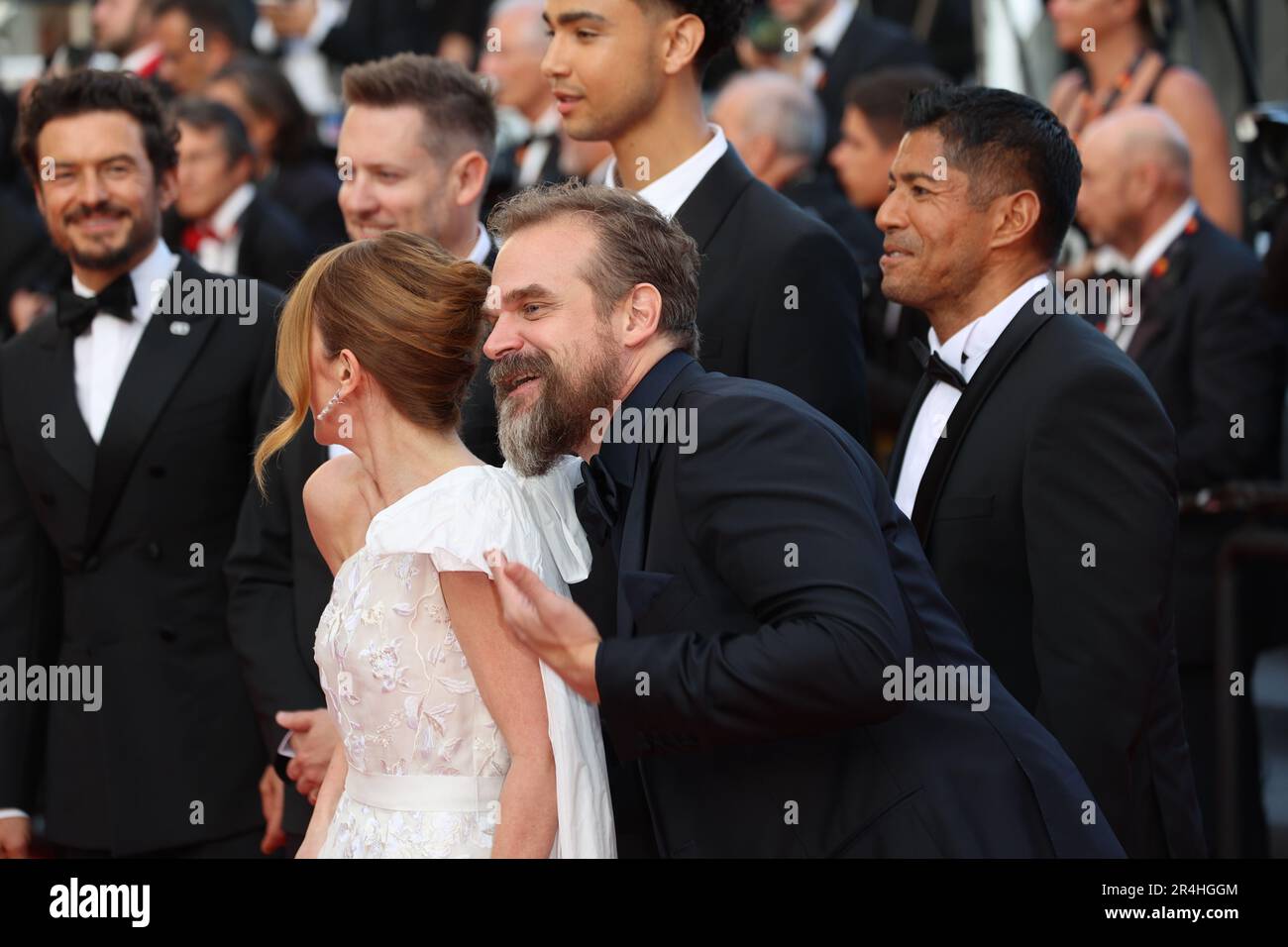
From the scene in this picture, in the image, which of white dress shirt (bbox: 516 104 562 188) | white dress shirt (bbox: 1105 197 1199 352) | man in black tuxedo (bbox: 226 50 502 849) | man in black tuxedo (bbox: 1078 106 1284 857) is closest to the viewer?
man in black tuxedo (bbox: 226 50 502 849)

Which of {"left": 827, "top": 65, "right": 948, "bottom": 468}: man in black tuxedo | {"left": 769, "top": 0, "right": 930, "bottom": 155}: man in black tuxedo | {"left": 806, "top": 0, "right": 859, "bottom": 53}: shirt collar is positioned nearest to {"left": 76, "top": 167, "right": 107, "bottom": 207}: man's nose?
{"left": 827, "top": 65, "right": 948, "bottom": 468}: man in black tuxedo

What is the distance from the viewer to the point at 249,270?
645cm

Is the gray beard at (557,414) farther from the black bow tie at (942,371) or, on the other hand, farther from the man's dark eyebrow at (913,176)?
the man's dark eyebrow at (913,176)

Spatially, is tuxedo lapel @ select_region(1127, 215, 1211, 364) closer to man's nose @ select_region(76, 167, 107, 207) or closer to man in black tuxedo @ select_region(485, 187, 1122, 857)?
man in black tuxedo @ select_region(485, 187, 1122, 857)

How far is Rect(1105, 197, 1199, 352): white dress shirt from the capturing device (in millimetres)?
5250

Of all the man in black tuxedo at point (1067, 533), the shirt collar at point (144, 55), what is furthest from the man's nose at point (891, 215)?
the shirt collar at point (144, 55)

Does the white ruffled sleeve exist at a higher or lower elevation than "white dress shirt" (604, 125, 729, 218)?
lower

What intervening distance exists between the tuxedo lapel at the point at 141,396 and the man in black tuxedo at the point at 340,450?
32 cm

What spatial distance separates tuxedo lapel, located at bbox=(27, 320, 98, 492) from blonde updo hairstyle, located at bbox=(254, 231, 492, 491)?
1.34 metres

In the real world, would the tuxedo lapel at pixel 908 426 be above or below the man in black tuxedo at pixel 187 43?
below

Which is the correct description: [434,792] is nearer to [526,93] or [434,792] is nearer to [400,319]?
[400,319]

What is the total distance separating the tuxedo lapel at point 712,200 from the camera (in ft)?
12.0

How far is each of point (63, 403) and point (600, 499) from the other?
199 cm
